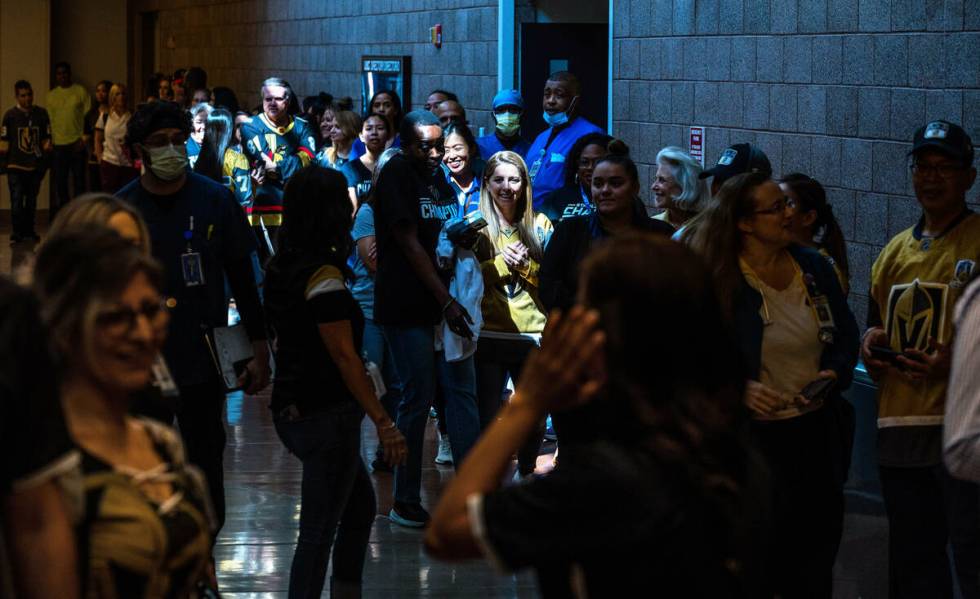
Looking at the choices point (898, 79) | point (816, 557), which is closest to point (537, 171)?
point (898, 79)

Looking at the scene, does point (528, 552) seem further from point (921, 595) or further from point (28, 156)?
point (28, 156)

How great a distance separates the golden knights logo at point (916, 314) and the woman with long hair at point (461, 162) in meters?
3.64

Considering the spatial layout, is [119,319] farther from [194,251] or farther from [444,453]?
[444,453]

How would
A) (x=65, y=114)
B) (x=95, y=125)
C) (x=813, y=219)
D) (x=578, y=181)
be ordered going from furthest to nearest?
(x=65, y=114)
(x=95, y=125)
(x=578, y=181)
(x=813, y=219)

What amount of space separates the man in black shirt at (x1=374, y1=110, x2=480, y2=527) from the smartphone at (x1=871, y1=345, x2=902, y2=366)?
2.14 meters

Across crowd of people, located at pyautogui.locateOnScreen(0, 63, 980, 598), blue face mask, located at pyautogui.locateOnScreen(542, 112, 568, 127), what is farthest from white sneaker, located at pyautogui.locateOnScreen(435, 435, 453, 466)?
blue face mask, located at pyautogui.locateOnScreen(542, 112, 568, 127)

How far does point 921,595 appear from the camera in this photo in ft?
16.3

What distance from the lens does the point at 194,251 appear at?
5336 mm

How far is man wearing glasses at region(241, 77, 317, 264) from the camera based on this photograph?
10859 millimetres

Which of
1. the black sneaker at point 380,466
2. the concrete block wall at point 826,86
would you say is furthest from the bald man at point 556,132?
the black sneaker at point 380,466

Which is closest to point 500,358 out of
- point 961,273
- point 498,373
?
point 498,373

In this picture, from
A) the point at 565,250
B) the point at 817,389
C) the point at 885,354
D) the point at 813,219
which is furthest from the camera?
the point at 565,250

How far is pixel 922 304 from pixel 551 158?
5.00 m

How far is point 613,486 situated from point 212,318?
3.27 meters
